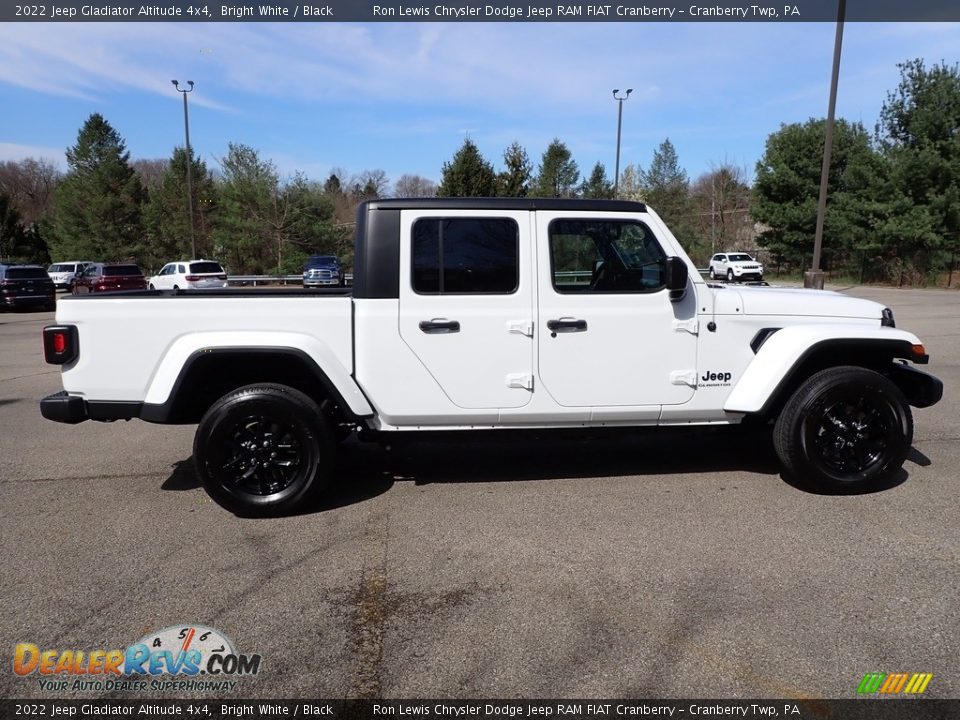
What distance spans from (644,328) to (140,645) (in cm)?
335

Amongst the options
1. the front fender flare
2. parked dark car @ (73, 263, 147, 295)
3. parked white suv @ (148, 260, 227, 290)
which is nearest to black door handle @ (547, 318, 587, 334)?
the front fender flare

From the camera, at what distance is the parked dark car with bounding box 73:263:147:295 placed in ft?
86.7

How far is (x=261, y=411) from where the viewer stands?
441cm

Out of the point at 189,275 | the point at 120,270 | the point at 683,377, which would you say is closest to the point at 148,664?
the point at 683,377

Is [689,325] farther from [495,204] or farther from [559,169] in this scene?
[559,169]

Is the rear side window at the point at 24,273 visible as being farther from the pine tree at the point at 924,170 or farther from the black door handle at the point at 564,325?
the pine tree at the point at 924,170

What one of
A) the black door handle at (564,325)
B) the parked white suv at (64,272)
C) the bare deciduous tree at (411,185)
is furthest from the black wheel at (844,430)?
the bare deciduous tree at (411,185)

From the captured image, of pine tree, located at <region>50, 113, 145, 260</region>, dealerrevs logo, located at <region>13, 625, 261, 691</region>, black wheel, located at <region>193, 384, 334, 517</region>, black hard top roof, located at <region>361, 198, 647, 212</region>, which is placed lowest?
dealerrevs logo, located at <region>13, 625, 261, 691</region>

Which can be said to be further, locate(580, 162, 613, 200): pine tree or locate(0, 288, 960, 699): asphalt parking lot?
locate(580, 162, 613, 200): pine tree

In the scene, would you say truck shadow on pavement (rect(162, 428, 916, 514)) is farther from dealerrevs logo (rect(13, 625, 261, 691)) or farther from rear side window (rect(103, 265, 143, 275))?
rear side window (rect(103, 265, 143, 275))

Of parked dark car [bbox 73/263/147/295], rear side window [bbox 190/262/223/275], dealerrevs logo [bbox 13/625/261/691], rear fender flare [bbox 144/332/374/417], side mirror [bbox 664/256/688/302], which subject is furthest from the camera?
rear side window [bbox 190/262/223/275]

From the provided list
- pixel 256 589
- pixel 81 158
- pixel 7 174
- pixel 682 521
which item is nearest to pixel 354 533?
pixel 256 589

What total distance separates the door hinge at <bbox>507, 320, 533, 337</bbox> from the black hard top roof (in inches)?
29.8

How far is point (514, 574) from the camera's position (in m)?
3.71
